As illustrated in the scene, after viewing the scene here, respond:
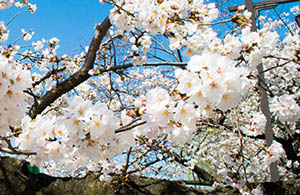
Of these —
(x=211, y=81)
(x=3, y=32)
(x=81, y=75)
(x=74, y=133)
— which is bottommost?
(x=74, y=133)

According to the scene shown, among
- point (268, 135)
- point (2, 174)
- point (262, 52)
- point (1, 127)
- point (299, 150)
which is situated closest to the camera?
point (1, 127)

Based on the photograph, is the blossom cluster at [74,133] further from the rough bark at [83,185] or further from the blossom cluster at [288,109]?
the blossom cluster at [288,109]

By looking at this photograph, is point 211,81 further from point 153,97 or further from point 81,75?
point 81,75

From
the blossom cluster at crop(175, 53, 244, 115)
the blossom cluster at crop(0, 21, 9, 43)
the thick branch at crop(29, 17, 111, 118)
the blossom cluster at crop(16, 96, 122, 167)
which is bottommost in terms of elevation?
the blossom cluster at crop(16, 96, 122, 167)

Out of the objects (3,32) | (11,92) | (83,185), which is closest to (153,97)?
(11,92)

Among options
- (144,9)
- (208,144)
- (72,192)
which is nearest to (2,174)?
(72,192)

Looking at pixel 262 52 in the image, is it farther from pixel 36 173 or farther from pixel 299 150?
pixel 299 150

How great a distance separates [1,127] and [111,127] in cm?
66

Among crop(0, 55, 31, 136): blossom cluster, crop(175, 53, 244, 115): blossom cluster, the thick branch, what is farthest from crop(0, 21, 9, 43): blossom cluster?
crop(175, 53, 244, 115): blossom cluster

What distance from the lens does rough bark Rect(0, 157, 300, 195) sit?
3.35m

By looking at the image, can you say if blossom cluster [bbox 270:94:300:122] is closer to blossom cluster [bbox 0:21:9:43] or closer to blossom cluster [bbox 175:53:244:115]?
blossom cluster [bbox 175:53:244:115]

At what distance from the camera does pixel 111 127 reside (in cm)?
115

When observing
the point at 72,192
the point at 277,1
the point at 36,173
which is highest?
Answer: the point at 277,1

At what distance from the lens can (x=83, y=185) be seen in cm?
360
